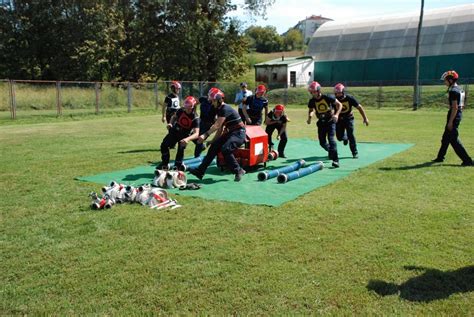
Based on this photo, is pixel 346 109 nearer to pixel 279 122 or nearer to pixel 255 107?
pixel 279 122

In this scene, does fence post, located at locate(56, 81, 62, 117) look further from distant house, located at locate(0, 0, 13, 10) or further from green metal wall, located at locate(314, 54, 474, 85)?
green metal wall, located at locate(314, 54, 474, 85)

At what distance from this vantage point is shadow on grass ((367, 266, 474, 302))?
4328 millimetres

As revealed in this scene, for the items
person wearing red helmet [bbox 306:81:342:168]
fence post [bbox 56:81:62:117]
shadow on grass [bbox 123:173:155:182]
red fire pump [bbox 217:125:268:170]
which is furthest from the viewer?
fence post [bbox 56:81:62:117]

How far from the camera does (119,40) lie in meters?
50.5

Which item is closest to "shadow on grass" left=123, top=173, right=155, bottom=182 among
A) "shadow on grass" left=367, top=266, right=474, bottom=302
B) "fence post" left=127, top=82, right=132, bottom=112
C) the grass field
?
the grass field

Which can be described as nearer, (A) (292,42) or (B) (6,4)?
(B) (6,4)

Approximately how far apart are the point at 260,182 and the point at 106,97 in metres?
25.8

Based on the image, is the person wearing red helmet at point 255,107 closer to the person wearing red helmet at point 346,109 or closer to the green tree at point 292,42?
the person wearing red helmet at point 346,109

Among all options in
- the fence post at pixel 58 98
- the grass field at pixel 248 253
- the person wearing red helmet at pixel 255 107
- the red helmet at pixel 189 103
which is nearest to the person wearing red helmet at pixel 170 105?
the person wearing red helmet at pixel 255 107

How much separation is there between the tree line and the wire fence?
27.4 ft

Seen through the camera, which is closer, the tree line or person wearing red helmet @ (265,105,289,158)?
person wearing red helmet @ (265,105,289,158)

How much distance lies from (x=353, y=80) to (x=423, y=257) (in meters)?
51.5

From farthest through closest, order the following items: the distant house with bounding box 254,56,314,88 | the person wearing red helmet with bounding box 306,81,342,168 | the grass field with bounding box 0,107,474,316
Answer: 1. the distant house with bounding box 254,56,314,88
2. the person wearing red helmet with bounding box 306,81,342,168
3. the grass field with bounding box 0,107,474,316

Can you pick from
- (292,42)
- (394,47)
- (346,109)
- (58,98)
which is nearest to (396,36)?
(394,47)
